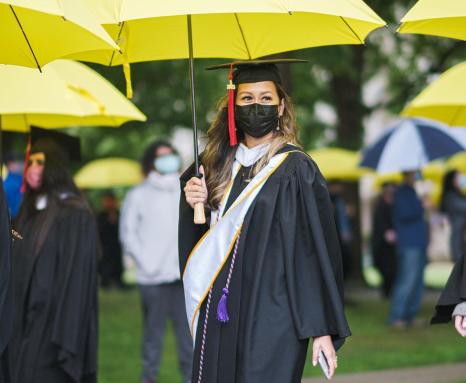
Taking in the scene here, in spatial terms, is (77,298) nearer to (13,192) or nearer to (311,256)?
(13,192)

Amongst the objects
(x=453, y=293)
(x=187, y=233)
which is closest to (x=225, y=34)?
(x=187, y=233)

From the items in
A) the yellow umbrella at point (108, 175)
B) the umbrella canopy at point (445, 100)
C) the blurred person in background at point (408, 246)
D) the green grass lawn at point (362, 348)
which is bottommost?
the green grass lawn at point (362, 348)

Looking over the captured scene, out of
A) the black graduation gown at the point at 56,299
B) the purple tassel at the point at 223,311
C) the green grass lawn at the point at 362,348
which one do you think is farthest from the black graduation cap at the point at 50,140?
the green grass lawn at the point at 362,348

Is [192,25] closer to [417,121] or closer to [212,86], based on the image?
[417,121]

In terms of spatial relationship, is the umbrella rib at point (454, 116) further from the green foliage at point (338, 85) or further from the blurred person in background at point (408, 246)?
the green foliage at point (338, 85)

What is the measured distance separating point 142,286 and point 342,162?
8.26 m

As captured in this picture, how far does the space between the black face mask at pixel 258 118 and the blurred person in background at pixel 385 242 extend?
1045 centimetres

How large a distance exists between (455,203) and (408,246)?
7.49 feet

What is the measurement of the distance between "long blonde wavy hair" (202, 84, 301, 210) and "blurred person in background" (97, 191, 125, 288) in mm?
15011

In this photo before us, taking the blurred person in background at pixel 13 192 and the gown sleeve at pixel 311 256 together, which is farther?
the blurred person in background at pixel 13 192

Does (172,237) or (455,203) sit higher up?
(172,237)

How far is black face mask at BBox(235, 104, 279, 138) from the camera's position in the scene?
16.8ft

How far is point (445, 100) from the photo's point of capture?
829 cm

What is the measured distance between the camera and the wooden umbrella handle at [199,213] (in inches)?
199
